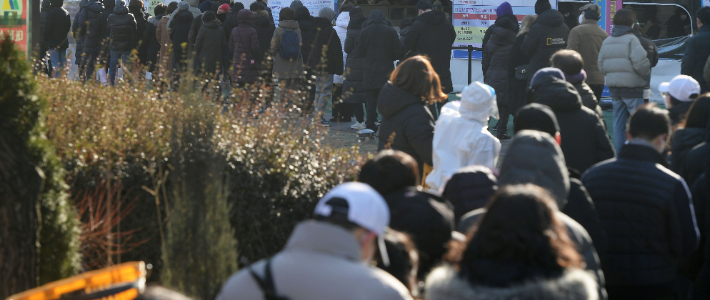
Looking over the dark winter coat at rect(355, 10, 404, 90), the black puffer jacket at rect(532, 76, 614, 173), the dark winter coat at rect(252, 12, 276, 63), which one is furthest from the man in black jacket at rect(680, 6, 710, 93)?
the dark winter coat at rect(252, 12, 276, 63)

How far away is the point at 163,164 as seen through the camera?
18.0 feet

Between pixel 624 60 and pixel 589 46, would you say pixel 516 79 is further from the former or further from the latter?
pixel 624 60

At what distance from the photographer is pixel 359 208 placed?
2387 mm

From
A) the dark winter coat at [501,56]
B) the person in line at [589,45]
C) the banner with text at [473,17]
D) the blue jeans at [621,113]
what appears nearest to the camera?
the blue jeans at [621,113]

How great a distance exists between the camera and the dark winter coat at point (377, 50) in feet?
38.3

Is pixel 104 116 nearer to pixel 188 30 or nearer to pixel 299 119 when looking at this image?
pixel 299 119

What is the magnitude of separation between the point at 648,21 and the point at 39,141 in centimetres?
1703

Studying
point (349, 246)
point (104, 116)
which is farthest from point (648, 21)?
point (349, 246)

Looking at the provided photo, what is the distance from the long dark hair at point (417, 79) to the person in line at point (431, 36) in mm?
5663

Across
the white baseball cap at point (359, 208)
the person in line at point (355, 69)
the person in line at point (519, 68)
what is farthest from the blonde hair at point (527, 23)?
the white baseball cap at point (359, 208)

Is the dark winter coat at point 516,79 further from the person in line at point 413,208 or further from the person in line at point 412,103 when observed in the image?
the person in line at point 413,208

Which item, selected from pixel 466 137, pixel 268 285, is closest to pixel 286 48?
pixel 466 137

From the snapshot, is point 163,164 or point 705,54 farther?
point 705,54

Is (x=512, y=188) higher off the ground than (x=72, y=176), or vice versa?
(x=512, y=188)
